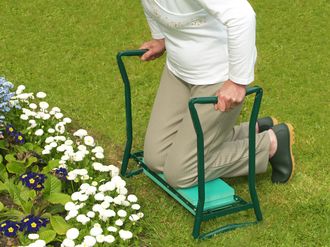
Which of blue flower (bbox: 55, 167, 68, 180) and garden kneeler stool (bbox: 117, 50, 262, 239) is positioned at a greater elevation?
blue flower (bbox: 55, 167, 68, 180)

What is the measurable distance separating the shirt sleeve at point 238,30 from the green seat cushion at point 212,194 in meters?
0.81

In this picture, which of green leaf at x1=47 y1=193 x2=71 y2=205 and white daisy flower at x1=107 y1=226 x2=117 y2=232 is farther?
green leaf at x1=47 y1=193 x2=71 y2=205

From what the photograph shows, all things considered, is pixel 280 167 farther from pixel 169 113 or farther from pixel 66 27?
pixel 66 27

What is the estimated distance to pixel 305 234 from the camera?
4.02m

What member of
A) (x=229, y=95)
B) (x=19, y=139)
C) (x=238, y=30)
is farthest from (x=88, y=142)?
(x=238, y=30)

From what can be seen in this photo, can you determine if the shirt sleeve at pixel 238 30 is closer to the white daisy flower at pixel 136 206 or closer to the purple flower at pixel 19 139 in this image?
the white daisy flower at pixel 136 206

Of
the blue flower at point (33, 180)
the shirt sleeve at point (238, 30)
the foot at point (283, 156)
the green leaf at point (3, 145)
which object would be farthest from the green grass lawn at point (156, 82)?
the shirt sleeve at point (238, 30)

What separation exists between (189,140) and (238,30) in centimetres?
88

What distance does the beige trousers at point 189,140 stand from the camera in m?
4.05

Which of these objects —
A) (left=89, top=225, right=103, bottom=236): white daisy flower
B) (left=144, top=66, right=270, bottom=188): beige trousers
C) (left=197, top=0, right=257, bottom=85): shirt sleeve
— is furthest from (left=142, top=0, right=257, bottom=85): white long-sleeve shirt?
(left=89, top=225, right=103, bottom=236): white daisy flower

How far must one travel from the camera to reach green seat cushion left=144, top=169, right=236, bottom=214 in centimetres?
410

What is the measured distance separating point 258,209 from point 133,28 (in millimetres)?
3340

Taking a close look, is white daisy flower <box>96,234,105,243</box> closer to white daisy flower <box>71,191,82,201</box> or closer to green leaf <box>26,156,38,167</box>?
white daisy flower <box>71,191,82,201</box>

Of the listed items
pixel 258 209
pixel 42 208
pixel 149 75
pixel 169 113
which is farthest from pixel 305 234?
pixel 149 75
